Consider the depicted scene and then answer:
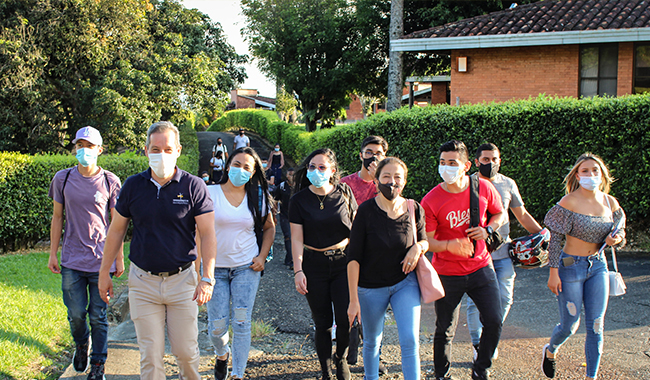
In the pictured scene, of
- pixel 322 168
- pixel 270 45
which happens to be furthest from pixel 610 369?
pixel 270 45

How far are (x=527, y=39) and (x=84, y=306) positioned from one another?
12.8 metres

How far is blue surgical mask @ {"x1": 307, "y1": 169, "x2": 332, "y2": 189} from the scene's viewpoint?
15.6 feet

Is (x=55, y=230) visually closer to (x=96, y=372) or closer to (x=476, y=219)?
(x=96, y=372)

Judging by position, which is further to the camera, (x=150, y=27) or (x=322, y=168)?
(x=150, y=27)

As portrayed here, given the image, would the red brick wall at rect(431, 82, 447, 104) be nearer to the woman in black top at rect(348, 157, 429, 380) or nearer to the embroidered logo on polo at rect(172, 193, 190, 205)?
the woman in black top at rect(348, 157, 429, 380)

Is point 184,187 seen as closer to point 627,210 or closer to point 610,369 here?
point 610,369

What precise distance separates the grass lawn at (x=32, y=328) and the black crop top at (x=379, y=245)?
3069mm

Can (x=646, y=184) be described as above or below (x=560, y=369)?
above

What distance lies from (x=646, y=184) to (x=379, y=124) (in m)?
5.39

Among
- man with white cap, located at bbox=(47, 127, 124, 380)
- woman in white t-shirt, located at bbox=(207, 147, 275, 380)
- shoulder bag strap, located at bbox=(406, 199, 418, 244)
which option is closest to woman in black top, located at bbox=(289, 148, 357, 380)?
woman in white t-shirt, located at bbox=(207, 147, 275, 380)

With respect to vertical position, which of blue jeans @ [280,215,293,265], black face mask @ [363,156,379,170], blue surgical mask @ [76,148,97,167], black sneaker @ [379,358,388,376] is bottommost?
black sneaker @ [379,358,388,376]

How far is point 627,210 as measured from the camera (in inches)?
384

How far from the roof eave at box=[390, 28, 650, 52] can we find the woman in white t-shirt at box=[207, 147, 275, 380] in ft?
37.3

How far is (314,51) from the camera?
940 inches
